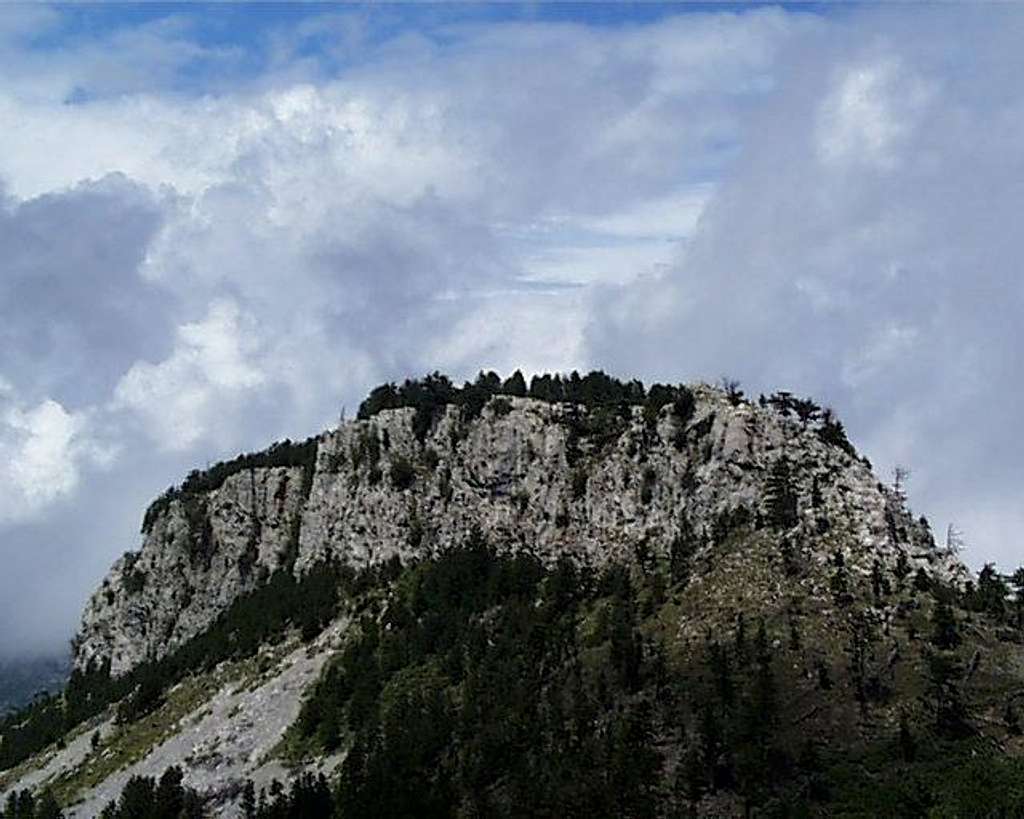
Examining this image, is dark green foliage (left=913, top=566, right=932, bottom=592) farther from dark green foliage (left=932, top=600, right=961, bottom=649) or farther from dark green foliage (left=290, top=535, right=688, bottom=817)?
dark green foliage (left=290, top=535, right=688, bottom=817)

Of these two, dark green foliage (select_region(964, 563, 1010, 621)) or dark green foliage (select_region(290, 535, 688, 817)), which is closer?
dark green foliage (select_region(290, 535, 688, 817))

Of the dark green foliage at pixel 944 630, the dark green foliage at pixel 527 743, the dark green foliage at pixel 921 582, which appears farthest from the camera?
the dark green foliage at pixel 921 582

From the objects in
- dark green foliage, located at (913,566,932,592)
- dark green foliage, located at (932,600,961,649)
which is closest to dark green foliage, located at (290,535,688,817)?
dark green foliage, located at (932,600,961,649)

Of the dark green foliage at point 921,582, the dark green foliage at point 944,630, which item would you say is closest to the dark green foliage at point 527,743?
the dark green foliage at point 944,630

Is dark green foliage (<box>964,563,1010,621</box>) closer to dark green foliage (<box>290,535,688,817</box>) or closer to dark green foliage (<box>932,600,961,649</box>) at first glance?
dark green foliage (<box>932,600,961,649</box>)

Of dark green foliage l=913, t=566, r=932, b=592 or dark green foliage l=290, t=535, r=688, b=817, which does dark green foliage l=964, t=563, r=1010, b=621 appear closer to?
dark green foliage l=913, t=566, r=932, b=592

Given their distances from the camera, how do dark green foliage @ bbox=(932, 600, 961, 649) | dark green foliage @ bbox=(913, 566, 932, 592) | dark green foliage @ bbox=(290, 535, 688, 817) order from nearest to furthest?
dark green foliage @ bbox=(290, 535, 688, 817), dark green foliage @ bbox=(932, 600, 961, 649), dark green foliage @ bbox=(913, 566, 932, 592)

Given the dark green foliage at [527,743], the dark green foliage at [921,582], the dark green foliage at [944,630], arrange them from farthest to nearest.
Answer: the dark green foliage at [921,582], the dark green foliage at [944,630], the dark green foliage at [527,743]

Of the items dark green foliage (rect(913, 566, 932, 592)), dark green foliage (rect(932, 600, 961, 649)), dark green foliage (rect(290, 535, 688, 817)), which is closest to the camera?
dark green foliage (rect(290, 535, 688, 817))

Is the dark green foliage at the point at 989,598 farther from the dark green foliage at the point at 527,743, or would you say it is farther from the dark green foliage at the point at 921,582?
the dark green foliage at the point at 527,743

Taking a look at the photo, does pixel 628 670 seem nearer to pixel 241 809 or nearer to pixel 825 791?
pixel 825 791

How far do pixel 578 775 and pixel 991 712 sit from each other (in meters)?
49.2

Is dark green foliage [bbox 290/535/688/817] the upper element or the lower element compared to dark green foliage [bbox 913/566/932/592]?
lower

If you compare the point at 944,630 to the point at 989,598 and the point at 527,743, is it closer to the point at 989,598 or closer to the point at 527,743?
the point at 989,598
